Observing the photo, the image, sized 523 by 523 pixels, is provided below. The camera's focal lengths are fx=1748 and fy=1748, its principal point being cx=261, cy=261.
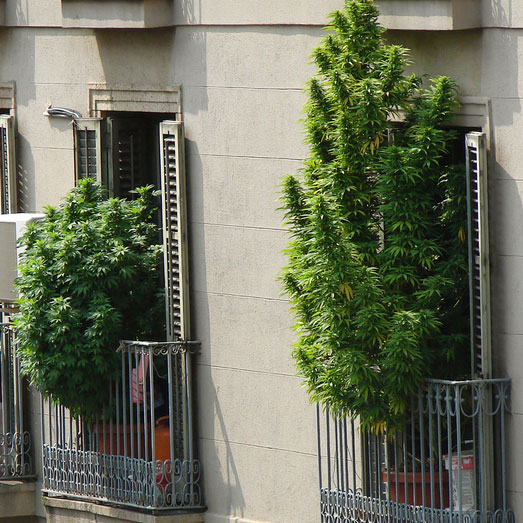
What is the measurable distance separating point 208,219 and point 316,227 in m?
2.61

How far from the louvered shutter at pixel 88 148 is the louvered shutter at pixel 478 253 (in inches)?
174

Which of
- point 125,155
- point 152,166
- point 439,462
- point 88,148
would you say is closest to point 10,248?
point 88,148

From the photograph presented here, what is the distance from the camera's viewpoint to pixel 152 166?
51.5 ft

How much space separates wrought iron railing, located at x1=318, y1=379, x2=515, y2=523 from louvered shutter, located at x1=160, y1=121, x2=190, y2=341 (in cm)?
209

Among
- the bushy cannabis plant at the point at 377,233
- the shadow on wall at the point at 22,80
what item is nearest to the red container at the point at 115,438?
the shadow on wall at the point at 22,80

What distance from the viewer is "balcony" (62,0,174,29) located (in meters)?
14.5

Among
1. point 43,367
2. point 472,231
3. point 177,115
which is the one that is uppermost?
point 177,115

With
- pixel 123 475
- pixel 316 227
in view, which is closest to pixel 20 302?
pixel 123 475

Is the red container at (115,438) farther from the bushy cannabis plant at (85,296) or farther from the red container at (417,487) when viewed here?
the red container at (417,487)

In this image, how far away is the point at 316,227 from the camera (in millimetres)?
11922

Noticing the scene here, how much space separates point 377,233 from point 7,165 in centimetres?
519

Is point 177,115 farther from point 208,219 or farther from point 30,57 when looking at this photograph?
point 30,57

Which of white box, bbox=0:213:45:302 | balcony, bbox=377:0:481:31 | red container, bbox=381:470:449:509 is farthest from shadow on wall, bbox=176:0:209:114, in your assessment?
red container, bbox=381:470:449:509

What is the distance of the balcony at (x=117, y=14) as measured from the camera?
47.4ft
